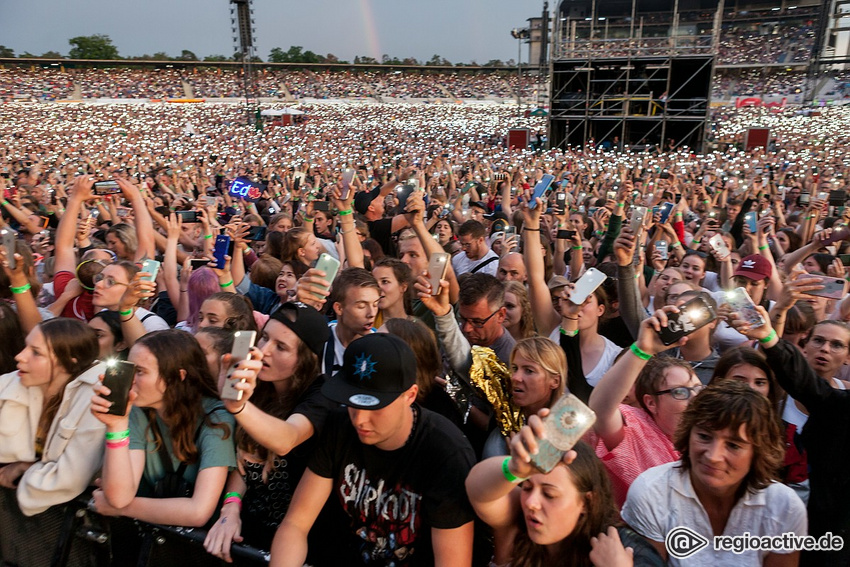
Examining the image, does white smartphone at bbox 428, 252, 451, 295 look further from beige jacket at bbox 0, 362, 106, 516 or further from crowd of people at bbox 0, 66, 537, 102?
crowd of people at bbox 0, 66, 537, 102

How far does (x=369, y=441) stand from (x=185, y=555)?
0.97 meters

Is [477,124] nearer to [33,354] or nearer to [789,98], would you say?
[789,98]

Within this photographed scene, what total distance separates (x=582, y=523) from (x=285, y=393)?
51.4 inches

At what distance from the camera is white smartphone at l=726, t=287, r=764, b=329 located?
2.33 m

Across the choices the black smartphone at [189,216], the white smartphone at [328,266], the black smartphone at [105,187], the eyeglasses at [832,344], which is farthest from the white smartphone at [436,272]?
the black smartphone at [105,187]

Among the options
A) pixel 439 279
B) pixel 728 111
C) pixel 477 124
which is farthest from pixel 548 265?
pixel 728 111

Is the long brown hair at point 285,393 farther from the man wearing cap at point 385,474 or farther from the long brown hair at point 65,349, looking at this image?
the long brown hair at point 65,349

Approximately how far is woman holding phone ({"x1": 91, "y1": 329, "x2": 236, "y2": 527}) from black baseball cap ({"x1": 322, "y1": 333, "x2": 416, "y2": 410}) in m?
0.75

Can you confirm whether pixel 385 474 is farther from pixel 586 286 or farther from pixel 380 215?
pixel 380 215

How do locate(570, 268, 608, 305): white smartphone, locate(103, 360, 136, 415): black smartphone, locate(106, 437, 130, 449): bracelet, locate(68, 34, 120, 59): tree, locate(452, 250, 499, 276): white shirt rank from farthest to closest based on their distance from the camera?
locate(68, 34, 120, 59): tree → locate(452, 250, 499, 276): white shirt → locate(570, 268, 608, 305): white smartphone → locate(106, 437, 130, 449): bracelet → locate(103, 360, 136, 415): black smartphone

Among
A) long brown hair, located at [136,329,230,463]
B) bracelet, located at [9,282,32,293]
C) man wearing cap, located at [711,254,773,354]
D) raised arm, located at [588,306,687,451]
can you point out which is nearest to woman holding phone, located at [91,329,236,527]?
long brown hair, located at [136,329,230,463]

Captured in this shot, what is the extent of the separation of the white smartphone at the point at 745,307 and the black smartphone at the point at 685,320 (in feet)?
0.81

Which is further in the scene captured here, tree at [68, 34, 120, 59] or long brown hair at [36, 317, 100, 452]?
tree at [68, 34, 120, 59]

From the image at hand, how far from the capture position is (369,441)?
1.99 metres
